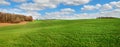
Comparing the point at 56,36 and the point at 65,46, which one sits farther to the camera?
the point at 56,36

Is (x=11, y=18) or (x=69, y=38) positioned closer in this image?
(x=69, y=38)

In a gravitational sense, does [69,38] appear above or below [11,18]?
below

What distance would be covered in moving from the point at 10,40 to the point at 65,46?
5.54 meters

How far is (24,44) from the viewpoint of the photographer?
Answer: 64.7 ft

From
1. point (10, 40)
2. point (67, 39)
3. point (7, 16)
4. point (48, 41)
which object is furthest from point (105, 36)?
point (7, 16)

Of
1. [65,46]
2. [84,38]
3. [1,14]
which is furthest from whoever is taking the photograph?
[1,14]

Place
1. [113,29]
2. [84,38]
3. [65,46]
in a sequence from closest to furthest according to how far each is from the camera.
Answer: [65,46] → [84,38] → [113,29]

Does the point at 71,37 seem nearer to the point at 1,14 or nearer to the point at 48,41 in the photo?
the point at 48,41

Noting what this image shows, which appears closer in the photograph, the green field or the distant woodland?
the green field

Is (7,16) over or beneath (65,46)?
over

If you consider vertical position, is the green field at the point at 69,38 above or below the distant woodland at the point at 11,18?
below

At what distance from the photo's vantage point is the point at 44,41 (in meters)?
20.1

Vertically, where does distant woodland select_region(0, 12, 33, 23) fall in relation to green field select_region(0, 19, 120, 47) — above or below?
above

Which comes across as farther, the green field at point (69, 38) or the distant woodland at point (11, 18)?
the distant woodland at point (11, 18)
